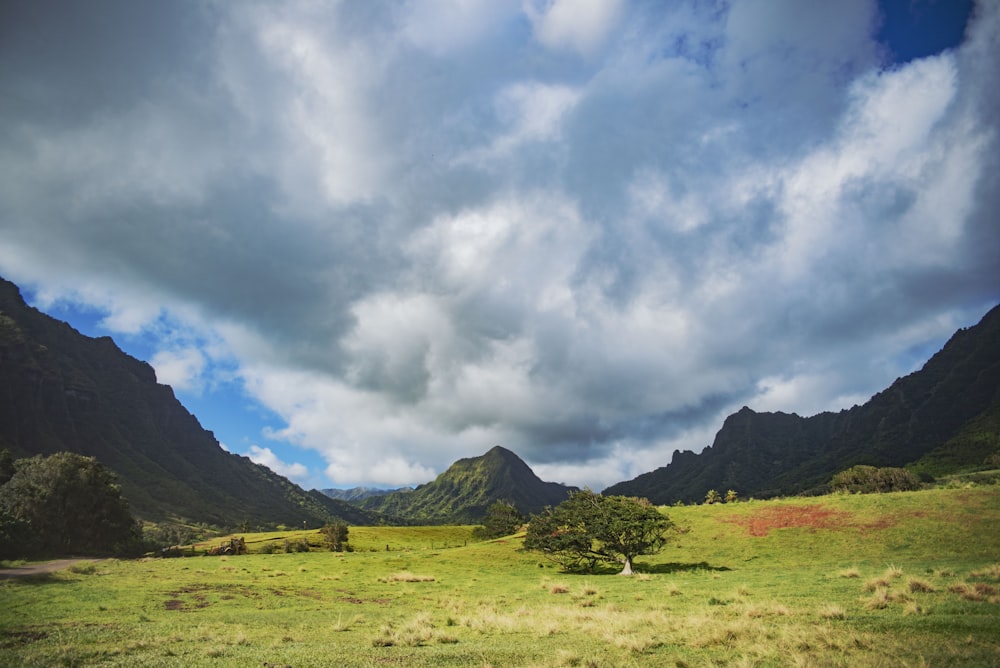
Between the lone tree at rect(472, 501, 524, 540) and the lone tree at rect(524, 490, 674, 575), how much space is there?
187 ft

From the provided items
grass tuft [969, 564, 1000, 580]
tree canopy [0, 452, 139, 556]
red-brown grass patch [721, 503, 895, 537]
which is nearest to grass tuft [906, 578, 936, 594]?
grass tuft [969, 564, 1000, 580]

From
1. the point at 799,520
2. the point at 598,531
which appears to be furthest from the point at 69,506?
the point at 799,520

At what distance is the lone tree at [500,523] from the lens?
405ft

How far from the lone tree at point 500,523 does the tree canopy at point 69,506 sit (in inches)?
3133

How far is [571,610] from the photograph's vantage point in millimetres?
26484

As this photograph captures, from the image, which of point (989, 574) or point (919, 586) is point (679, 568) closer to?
point (989, 574)

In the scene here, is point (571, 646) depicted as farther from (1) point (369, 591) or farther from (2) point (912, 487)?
(2) point (912, 487)

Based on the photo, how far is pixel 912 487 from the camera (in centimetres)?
9288

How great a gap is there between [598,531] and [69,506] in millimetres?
98476

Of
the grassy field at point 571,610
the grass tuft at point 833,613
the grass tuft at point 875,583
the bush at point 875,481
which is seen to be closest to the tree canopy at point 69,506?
the grassy field at point 571,610

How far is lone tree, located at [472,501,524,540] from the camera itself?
124 metres

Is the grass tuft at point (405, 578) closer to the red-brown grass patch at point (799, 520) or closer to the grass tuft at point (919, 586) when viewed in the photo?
the grass tuft at point (919, 586)

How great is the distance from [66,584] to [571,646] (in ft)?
154

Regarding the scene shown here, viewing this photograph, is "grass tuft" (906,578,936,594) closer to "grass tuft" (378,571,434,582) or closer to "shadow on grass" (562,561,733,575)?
"shadow on grass" (562,561,733,575)
